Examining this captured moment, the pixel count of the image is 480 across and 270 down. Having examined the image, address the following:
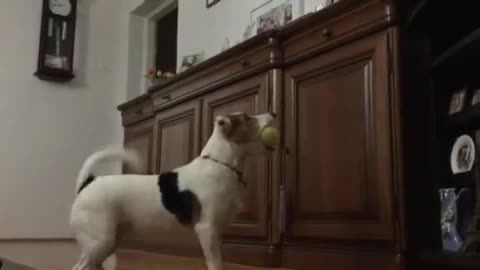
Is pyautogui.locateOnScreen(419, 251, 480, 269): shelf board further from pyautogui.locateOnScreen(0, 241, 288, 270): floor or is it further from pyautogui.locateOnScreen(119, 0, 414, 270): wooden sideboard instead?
pyautogui.locateOnScreen(0, 241, 288, 270): floor

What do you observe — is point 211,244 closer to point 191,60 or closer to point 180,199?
point 180,199

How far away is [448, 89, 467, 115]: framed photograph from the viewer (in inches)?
69.4

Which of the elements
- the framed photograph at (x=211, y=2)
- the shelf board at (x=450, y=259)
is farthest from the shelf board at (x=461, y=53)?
the framed photograph at (x=211, y=2)

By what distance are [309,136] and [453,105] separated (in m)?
0.54

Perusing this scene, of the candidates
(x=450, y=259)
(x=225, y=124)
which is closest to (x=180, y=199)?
(x=225, y=124)

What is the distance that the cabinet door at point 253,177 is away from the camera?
225 centimetres

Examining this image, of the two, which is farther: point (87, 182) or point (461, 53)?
point (87, 182)

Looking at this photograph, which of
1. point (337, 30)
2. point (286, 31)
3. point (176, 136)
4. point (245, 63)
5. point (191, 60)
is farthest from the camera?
point (191, 60)

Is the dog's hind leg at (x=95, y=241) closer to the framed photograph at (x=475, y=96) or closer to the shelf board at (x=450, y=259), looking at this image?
the shelf board at (x=450, y=259)

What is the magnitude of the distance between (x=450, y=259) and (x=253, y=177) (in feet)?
3.50

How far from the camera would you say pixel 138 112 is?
12.2 ft

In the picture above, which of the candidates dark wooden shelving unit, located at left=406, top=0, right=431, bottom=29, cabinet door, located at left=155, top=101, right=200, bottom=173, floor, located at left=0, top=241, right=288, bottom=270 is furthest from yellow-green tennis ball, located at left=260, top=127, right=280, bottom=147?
cabinet door, located at left=155, top=101, right=200, bottom=173

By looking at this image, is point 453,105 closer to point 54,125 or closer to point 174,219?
point 174,219

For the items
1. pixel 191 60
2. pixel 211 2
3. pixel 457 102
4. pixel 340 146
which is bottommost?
pixel 340 146
